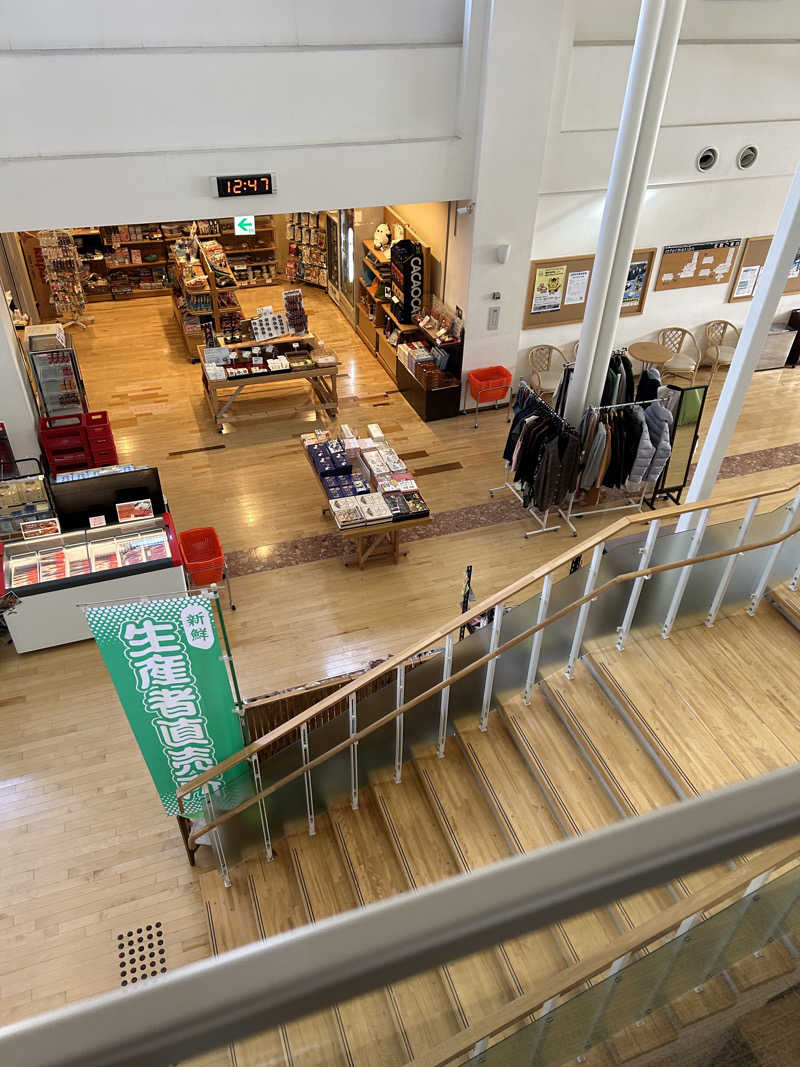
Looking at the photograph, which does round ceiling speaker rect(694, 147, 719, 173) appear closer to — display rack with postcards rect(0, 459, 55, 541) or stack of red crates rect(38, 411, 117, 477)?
stack of red crates rect(38, 411, 117, 477)

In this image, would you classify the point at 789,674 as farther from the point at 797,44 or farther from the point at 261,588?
the point at 797,44

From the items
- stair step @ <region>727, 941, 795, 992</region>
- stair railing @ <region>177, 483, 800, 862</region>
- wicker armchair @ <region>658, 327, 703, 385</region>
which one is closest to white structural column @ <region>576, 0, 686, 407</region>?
wicker armchair @ <region>658, 327, 703, 385</region>

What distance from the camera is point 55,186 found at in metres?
7.98

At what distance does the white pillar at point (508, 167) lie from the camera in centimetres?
849

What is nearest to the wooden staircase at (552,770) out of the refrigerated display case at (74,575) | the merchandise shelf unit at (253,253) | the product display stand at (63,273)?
the refrigerated display case at (74,575)

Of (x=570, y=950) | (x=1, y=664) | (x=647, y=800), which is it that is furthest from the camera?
(x=1, y=664)

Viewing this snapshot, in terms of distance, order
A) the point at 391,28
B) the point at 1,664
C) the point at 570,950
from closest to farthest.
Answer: the point at 570,950 → the point at 1,664 → the point at 391,28

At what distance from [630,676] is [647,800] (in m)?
0.88

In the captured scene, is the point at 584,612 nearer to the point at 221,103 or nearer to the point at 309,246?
the point at 221,103

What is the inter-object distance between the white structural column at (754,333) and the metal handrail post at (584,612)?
103 centimetres

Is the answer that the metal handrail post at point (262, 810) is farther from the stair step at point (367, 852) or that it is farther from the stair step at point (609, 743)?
the stair step at point (609, 743)

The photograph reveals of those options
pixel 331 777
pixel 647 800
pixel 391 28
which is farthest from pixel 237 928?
pixel 391 28

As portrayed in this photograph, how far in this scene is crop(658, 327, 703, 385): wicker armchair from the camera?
36.5 ft

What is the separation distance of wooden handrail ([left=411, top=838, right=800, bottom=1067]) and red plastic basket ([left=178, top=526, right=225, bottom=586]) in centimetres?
607
